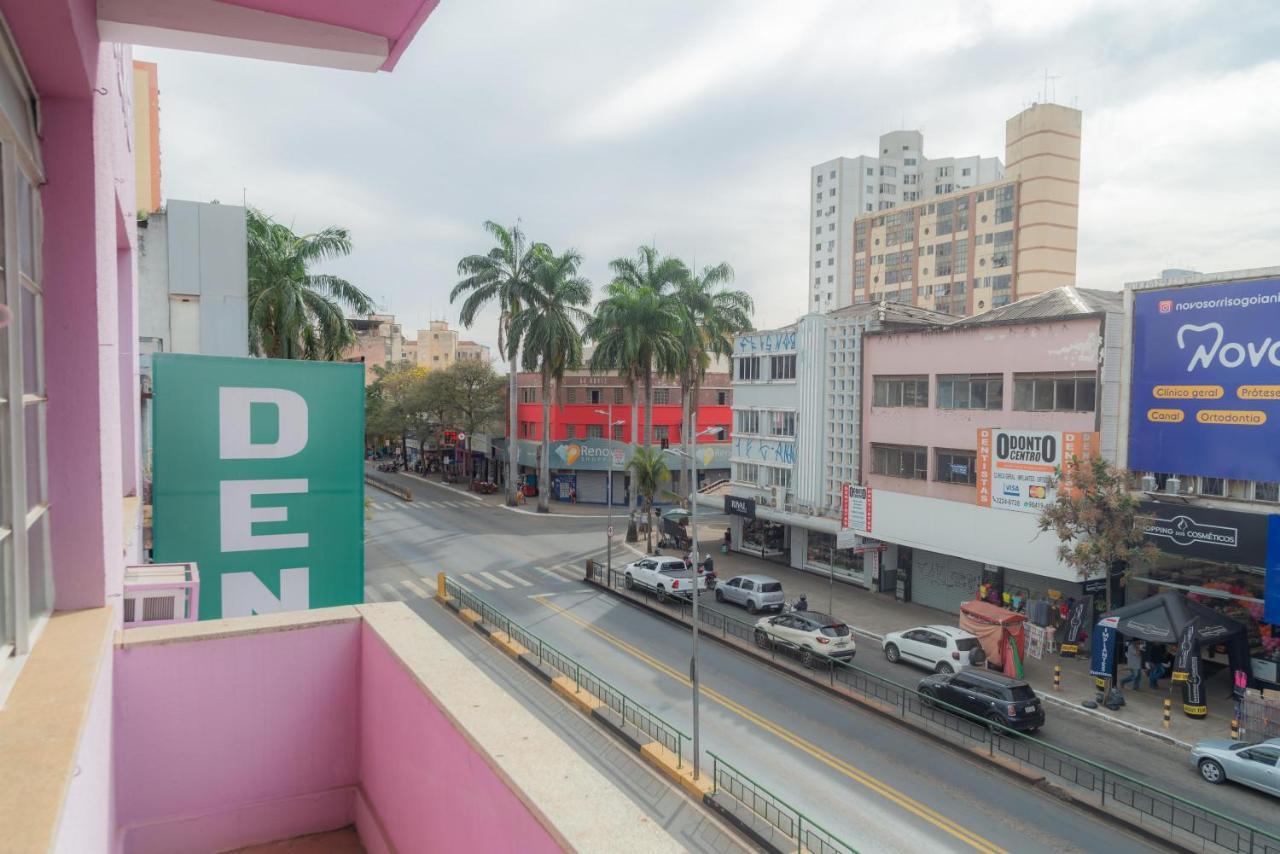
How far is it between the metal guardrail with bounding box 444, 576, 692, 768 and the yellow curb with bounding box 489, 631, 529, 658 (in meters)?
0.20

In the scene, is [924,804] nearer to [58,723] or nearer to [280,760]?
[280,760]

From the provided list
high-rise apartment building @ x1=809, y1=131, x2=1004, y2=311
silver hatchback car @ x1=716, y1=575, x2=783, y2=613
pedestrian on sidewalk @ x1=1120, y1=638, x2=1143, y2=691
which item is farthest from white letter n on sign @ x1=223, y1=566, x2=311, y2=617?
high-rise apartment building @ x1=809, y1=131, x2=1004, y2=311

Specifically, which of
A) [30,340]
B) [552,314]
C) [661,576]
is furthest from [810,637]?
[552,314]

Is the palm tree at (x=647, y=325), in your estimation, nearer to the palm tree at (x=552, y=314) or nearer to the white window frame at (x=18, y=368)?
the palm tree at (x=552, y=314)

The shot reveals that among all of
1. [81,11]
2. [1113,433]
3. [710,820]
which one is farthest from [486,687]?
[1113,433]

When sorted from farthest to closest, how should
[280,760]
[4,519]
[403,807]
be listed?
[280,760] < [403,807] < [4,519]

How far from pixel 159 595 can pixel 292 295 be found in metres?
20.3

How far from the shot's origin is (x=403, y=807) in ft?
15.6

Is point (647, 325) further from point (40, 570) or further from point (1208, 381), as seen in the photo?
point (40, 570)

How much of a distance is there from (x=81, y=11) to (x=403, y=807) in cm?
433

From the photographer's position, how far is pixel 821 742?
18531 mm

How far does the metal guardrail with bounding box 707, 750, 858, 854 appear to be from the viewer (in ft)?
44.7

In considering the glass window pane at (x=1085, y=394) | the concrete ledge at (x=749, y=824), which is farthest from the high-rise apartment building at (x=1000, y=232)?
the concrete ledge at (x=749, y=824)

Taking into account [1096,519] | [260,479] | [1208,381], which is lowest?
[1096,519]
